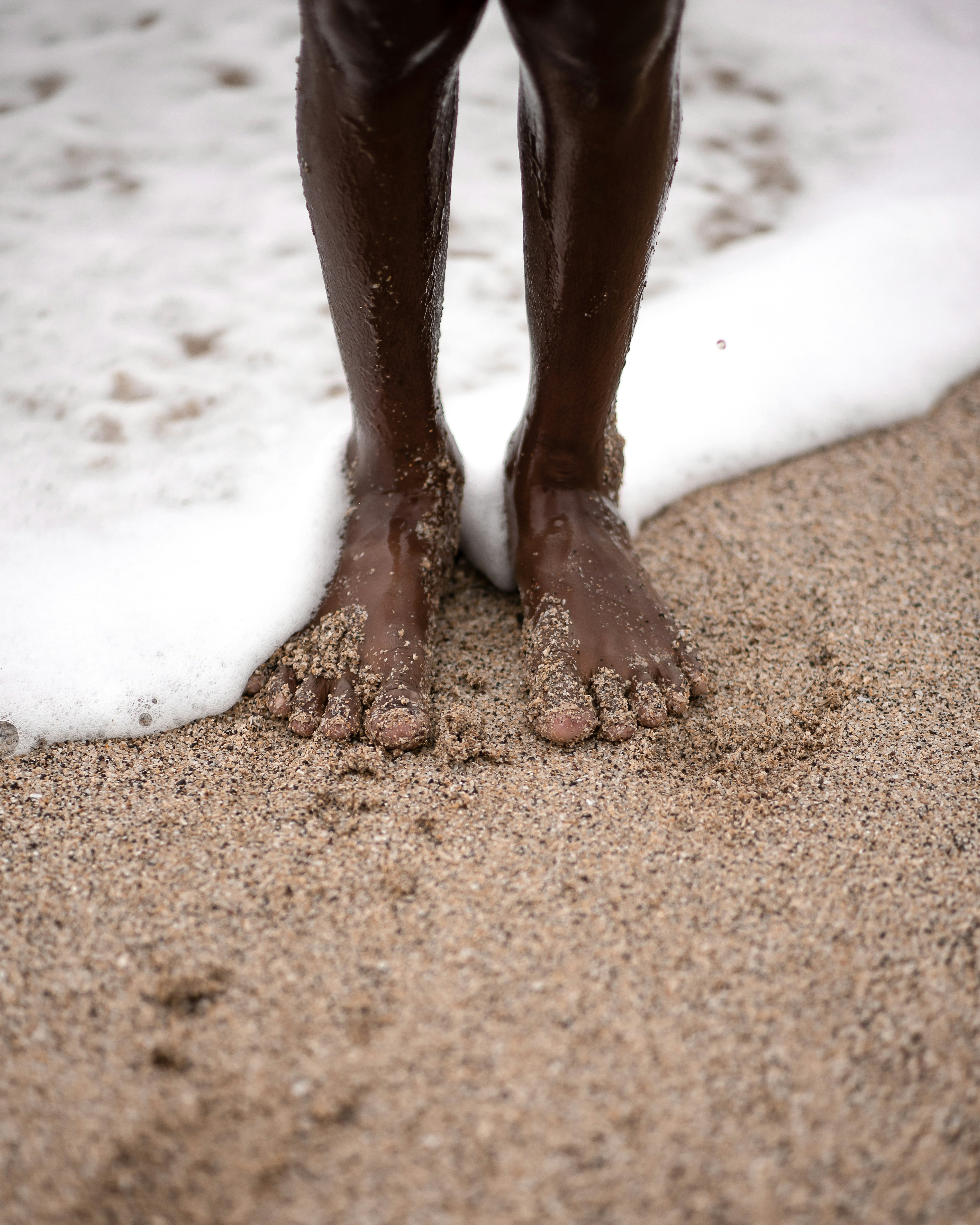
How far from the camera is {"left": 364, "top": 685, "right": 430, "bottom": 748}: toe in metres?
1.10

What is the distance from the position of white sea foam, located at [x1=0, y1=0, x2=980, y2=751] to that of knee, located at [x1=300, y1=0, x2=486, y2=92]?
0.65 meters

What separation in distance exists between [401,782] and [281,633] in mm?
359

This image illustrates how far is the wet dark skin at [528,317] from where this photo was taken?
0.90 metres

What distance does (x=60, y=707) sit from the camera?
121cm

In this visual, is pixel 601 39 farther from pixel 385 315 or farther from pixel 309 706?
pixel 309 706

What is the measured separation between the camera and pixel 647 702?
1.15 meters

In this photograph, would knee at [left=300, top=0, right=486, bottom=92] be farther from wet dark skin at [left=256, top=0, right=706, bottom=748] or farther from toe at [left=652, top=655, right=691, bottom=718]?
toe at [left=652, top=655, right=691, bottom=718]

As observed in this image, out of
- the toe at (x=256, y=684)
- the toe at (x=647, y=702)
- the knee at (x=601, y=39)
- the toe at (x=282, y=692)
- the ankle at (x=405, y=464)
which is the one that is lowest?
the toe at (x=256, y=684)

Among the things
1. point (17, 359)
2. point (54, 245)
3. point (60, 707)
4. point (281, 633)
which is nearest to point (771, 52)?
point (54, 245)

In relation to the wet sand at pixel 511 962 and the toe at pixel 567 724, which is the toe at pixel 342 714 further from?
the toe at pixel 567 724

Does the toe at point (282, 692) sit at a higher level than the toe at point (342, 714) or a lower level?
lower

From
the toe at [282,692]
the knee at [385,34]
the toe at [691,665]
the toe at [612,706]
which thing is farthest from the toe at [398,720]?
the knee at [385,34]


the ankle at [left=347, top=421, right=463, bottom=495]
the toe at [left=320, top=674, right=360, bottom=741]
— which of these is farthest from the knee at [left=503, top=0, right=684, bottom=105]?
the toe at [left=320, top=674, right=360, bottom=741]

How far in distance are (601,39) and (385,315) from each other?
40 centimetres
